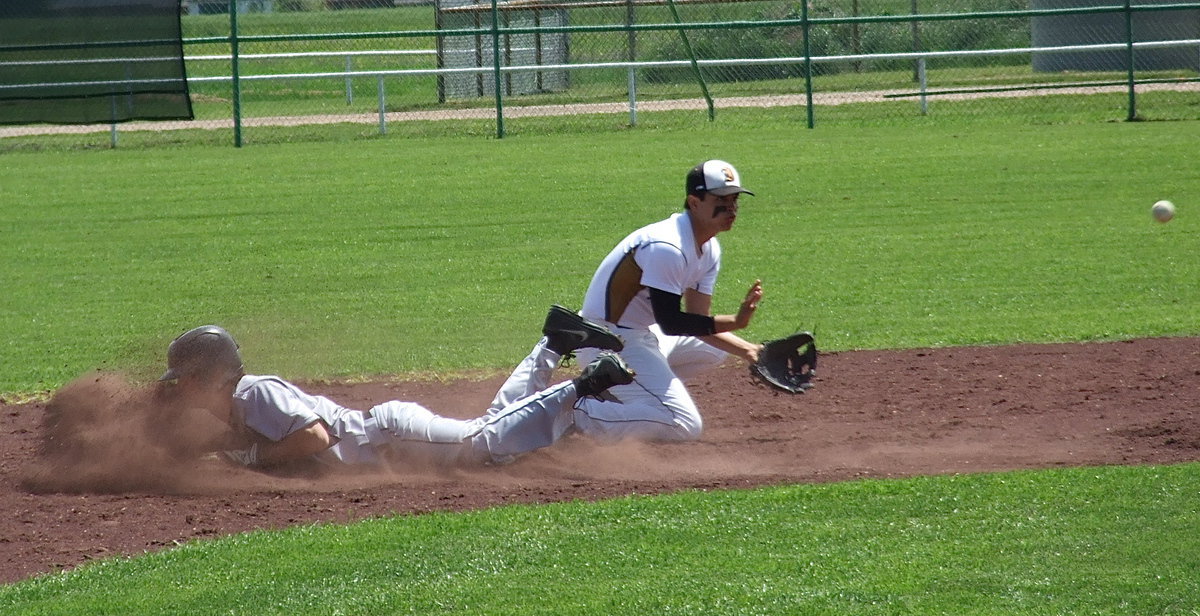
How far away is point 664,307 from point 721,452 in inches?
30.6

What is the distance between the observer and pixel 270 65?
32312mm

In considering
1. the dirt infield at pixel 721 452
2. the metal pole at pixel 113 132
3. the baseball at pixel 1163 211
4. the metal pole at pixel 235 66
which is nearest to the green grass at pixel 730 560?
the dirt infield at pixel 721 452

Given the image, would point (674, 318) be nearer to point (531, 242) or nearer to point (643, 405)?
point (643, 405)

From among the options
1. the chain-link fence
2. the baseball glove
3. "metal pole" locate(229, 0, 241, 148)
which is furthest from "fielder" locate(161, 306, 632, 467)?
"metal pole" locate(229, 0, 241, 148)

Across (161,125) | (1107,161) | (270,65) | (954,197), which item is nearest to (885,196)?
(954,197)

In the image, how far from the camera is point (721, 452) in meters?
6.68

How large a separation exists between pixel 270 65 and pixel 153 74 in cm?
1268

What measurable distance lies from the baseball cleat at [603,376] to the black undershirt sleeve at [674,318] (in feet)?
1.06

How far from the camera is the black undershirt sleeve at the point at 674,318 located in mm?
6582

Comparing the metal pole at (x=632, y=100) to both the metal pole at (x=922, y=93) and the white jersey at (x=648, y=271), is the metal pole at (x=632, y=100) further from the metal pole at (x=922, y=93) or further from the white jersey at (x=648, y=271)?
the white jersey at (x=648, y=271)

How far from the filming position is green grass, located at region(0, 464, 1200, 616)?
4430 millimetres

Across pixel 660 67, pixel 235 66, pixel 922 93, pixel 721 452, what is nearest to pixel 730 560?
pixel 721 452

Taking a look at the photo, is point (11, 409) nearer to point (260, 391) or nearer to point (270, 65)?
point (260, 391)

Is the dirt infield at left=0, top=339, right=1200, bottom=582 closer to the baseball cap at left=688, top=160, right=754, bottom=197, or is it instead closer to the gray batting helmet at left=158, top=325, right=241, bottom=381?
the gray batting helmet at left=158, top=325, right=241, bottom=381
